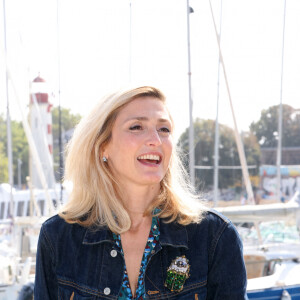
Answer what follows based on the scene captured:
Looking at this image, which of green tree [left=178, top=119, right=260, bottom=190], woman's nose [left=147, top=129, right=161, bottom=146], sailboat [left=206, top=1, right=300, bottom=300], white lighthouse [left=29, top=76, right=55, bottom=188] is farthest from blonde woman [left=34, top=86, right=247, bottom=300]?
green tree [left=178, top=119, right=260, bottom=190]

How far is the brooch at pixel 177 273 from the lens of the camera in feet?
6.56

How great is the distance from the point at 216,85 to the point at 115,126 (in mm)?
10467

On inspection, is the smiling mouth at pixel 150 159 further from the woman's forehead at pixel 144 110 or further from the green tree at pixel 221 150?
the green tree at pixel 221 150

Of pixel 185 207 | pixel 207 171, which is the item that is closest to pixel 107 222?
pixel 185 207

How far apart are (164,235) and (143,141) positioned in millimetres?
369

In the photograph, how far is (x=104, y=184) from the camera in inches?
87.3

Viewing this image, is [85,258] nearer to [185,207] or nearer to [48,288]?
[48,288]

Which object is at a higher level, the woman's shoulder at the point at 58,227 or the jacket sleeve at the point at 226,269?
the woman's shoulder at the point at 58,227

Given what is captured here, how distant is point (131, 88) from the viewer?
210 centimetres

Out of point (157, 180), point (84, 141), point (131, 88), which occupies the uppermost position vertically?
point (131, 88)

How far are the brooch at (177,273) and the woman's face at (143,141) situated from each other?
309 millimetres

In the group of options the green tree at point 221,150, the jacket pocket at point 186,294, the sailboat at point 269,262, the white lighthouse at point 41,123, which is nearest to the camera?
the jacket pocket at point 186,294

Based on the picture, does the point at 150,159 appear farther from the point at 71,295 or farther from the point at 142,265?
the point at 71,295

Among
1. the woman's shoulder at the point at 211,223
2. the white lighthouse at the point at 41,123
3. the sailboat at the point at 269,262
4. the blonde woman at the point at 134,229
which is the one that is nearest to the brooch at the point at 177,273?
the blonde woman at the point at 134,229
